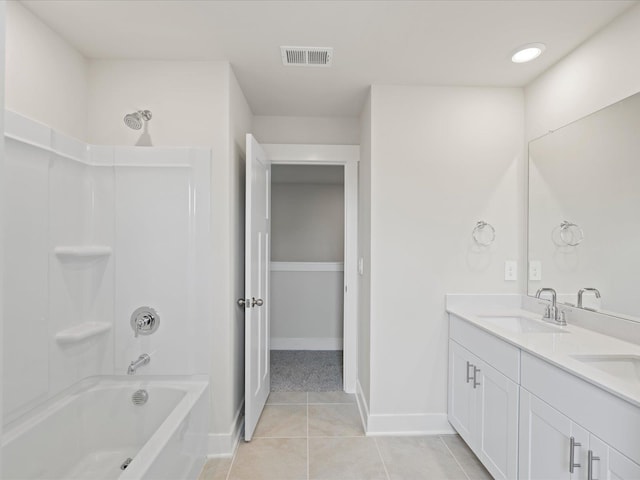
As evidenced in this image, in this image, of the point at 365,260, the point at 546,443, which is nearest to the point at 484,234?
the point at 365,260

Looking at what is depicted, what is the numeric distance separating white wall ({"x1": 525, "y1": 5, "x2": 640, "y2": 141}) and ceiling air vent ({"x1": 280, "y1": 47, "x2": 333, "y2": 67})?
1401 mm

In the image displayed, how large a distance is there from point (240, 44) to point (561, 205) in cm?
214

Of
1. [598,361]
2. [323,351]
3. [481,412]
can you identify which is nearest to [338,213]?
[323,351]

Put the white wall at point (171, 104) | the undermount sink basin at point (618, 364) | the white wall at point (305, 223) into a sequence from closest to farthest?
1. the undermount sink basin at point (618, 364)
2. the white wall at point (171, 104)
3. the white wall at point (305, 223)

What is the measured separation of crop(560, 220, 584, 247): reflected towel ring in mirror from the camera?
2145mm

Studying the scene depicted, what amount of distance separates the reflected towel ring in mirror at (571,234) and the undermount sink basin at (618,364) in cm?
75

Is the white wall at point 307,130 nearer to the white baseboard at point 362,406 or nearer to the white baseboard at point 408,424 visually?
the white baseboard at point 362,406

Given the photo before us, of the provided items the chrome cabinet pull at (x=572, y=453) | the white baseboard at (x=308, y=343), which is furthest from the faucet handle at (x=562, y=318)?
the white baseboard at (x=308, y=343)

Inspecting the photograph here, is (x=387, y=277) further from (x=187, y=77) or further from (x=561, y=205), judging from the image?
(x=187, y=77)

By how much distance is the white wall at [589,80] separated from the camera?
71.1 inches

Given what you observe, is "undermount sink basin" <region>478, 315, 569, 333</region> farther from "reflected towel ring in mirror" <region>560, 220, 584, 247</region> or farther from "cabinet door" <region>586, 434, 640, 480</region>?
"cabinet door" <region>586, 434, 640, 480</region>

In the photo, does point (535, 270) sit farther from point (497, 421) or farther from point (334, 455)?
point (334, 455)

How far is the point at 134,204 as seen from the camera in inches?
90.4

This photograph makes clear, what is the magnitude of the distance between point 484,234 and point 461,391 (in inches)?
41.8
